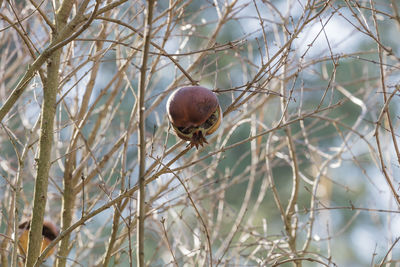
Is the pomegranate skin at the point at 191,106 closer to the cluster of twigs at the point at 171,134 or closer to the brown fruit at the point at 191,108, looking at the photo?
the brown fruit at the point at 191,108

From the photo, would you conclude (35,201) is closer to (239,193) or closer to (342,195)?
(239,193)

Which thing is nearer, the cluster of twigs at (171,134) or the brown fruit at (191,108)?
the brown fruit at (191,108)

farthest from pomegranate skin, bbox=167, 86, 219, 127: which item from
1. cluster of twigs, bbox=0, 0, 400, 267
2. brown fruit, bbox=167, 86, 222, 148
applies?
cluster of twigs, bbox=0, 0, 400, 267

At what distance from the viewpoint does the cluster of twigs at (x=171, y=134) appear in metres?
1.81

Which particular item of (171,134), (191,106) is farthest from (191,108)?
(171,134)

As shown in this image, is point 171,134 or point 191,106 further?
point 171,134

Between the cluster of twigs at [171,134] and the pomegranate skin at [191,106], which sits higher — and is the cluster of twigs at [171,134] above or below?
above

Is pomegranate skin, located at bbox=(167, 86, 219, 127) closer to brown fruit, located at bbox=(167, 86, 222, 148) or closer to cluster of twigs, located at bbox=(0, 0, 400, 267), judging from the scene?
brown fruit, located at bbox=(167, 86, 222, 148)

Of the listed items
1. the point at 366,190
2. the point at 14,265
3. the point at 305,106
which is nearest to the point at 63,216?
the point at 14,265

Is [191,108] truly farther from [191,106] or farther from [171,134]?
[171,134]

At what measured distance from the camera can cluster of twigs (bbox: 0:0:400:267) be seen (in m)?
1.81

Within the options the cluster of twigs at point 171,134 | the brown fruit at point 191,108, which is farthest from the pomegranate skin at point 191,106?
the cluster of twigs at point 171,134

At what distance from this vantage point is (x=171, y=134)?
4629mm

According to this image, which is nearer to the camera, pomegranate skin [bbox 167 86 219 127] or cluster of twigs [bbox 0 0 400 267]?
pomegranate skin [bbox 167 86 219 127]
